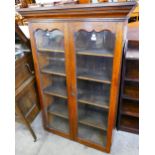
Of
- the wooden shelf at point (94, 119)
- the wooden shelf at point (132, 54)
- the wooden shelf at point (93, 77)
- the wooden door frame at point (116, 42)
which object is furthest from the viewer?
the wooden shelf at point (94, 119)

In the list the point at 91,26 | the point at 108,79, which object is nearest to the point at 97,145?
the point at 108,79

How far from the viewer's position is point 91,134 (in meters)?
1.83

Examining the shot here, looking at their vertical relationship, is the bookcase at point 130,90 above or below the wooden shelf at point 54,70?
below

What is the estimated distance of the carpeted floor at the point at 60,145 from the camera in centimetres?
175

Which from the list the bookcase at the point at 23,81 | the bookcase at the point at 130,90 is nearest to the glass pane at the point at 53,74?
the bookcase at the point at 23,81

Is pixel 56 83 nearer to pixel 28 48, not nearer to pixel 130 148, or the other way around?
pixel 28 48

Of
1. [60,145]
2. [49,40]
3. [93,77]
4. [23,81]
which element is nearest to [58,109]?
[60,145]

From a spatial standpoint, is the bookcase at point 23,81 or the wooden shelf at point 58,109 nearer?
the bookcase at point 23,81

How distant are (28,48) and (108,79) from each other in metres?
1.06

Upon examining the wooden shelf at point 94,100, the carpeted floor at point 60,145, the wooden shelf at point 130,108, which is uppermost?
the wooden shelf at point 94,100

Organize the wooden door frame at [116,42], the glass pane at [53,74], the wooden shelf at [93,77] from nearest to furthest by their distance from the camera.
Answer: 1. the wooden door frame at [116,42]
2. the wooden shelf at [93,77]
3. the glass pane at [53,74]

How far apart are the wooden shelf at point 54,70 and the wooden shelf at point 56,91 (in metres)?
0.24

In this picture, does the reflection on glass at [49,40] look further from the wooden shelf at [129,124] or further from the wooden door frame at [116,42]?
the wooden shelf at [129,124]
